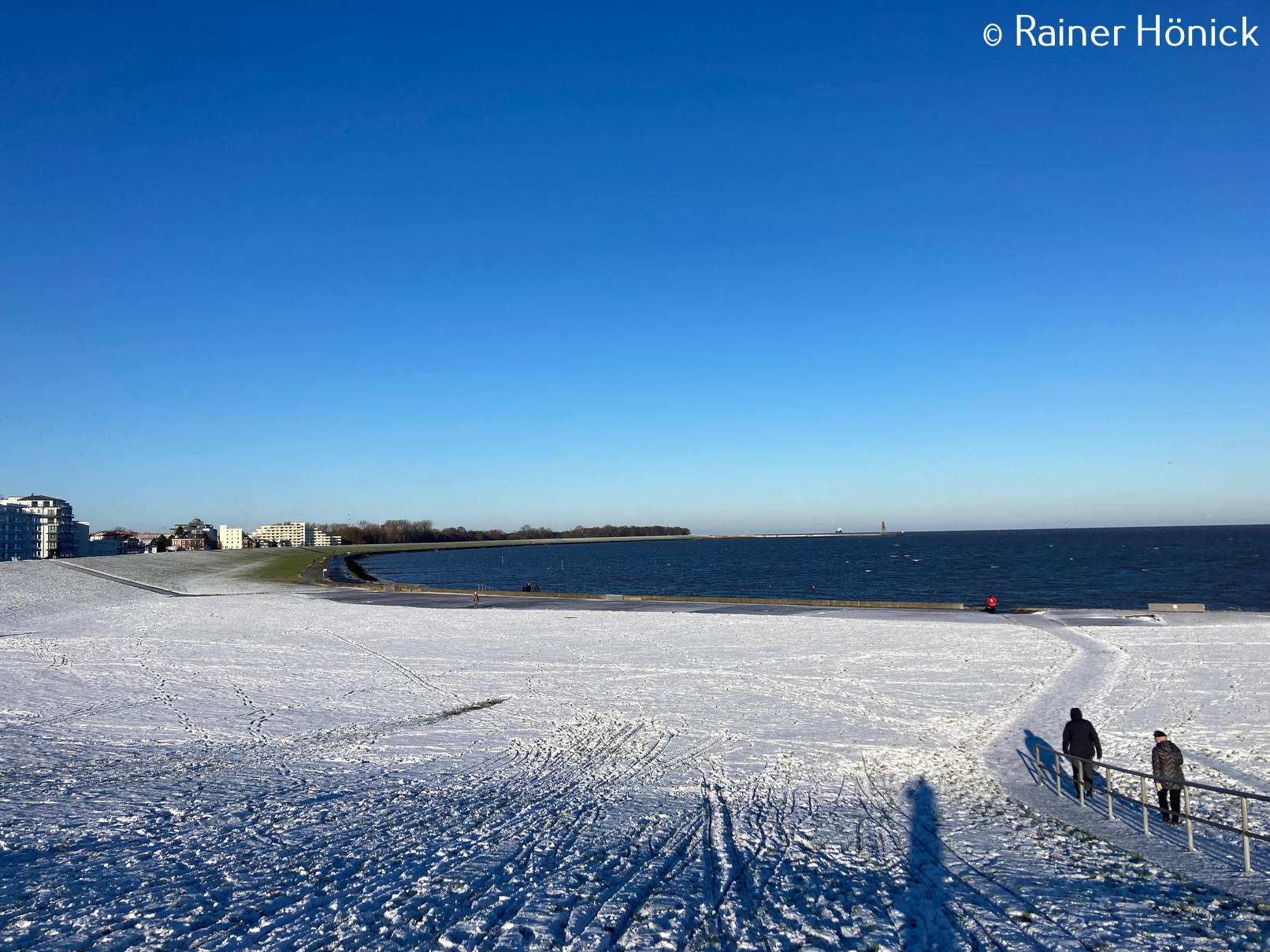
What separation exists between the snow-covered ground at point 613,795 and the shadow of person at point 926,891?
0.04 m

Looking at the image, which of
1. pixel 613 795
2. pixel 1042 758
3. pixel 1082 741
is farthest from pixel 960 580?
pixel 613 795

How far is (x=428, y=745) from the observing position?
48.4 ft

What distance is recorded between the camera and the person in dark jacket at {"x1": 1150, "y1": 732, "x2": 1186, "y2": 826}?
421 inches

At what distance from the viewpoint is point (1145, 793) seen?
34.6 ft

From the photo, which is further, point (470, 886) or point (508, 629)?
point (508, 629)

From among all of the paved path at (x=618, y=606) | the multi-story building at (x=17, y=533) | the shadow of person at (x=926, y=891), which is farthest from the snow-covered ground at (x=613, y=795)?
the multi-story building at (x=17, y=533)

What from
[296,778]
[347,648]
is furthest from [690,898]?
[347,648]

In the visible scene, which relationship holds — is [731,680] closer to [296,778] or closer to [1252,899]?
[296,778]

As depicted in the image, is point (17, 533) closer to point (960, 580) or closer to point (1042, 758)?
point (960, 580)

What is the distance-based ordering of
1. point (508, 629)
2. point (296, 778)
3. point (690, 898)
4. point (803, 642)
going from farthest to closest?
point (508, 629) < point (803, 642) < point (296, 778) < point (690, 898)

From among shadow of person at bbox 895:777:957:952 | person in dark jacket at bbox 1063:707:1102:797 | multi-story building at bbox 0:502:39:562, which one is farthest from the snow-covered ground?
multi-story building at bbox 0:502:39:562

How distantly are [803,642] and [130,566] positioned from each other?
8487 centimetres

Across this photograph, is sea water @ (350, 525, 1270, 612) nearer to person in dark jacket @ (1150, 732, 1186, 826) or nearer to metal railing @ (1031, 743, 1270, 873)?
metal railing @ (1031, 743, 1270, 873)

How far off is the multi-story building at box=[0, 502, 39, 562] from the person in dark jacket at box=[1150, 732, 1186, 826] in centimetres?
17193
